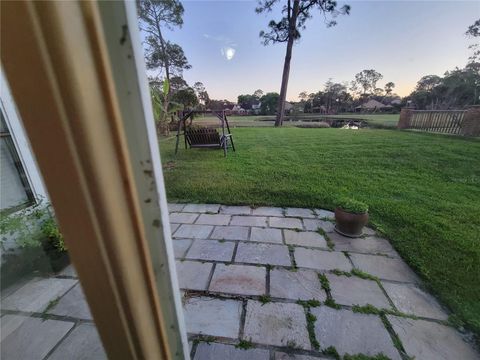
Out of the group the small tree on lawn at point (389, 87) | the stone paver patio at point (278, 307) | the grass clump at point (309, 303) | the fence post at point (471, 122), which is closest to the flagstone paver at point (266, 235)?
the stone paver patio at point (278, 307)

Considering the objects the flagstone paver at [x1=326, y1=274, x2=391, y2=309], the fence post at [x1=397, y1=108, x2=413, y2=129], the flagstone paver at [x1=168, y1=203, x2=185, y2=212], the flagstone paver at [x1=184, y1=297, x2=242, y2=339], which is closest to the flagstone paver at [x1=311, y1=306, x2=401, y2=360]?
the flagstone paver at [x1=326, y1=274, x2=391, y2=309]

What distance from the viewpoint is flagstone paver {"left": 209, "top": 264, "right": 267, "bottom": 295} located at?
5.28ft

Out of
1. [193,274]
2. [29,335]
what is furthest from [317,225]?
[29,335]

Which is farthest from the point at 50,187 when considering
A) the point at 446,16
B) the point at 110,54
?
the point at 446,16

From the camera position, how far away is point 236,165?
4613 mm

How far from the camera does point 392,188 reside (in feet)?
11.2

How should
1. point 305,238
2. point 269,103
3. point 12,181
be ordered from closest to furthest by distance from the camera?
1. point 12,181
2. point 305,238
3. point 269,103

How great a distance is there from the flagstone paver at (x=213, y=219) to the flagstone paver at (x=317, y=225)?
92 centimetres

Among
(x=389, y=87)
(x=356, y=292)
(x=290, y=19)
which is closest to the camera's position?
(x=356, y=292)

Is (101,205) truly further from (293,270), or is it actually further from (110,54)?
(293,270)

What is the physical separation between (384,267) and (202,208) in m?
2.08

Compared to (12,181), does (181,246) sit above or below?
below

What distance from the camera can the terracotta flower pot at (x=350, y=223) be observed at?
2172 mm

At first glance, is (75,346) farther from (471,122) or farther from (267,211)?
(471,122)
